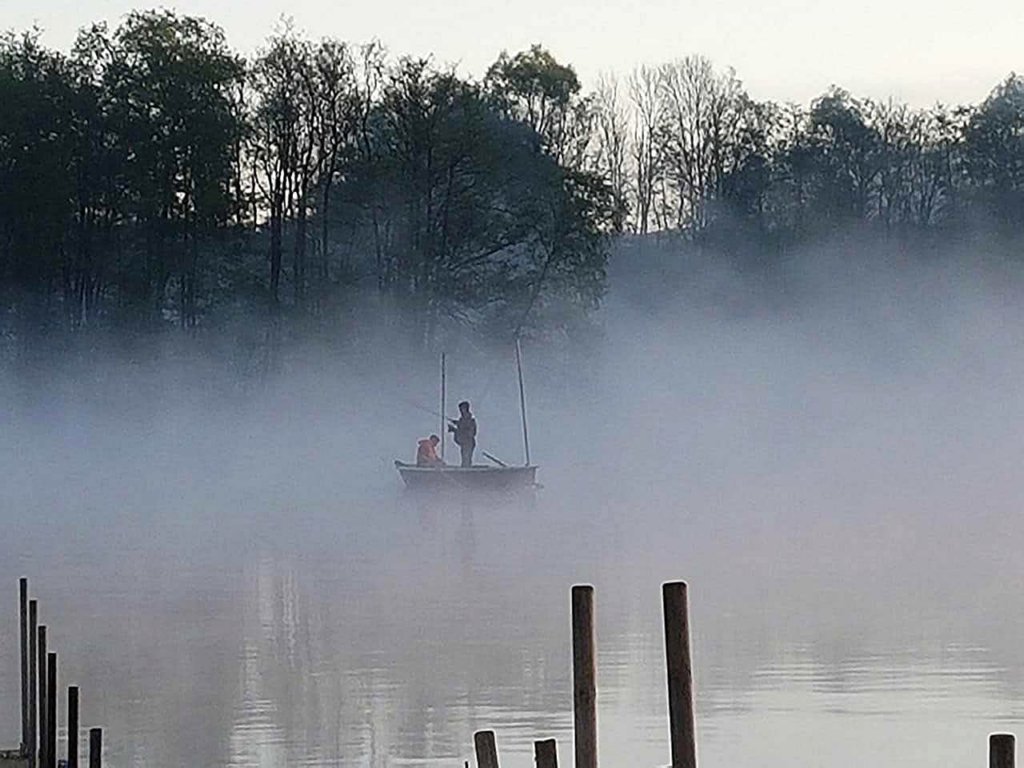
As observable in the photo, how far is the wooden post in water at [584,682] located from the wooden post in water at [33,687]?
3503mm

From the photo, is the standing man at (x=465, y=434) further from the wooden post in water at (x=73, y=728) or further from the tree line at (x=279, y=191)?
the wooden post in water at (x=73, y=728)

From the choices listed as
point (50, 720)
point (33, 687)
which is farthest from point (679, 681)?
point (33, 687)

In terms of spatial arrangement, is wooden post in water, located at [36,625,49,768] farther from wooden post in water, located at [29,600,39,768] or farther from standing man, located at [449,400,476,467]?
standing man, located at [449,400,476,467]

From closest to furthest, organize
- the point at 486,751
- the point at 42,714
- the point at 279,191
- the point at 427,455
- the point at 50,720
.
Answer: the point at 486,751 → the point at 50,720 → the point at 42,714 → the point at 427,455 → the point at 279,191

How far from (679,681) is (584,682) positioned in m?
0.81

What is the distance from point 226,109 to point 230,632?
28.6 metres

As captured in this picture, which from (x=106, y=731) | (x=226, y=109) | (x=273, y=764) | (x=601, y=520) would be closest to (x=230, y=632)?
(x=106, y=731)

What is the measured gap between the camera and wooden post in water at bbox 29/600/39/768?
38.3ft

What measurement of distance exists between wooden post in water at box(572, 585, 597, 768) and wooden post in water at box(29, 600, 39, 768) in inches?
138

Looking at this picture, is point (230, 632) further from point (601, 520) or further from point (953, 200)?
point (953, 200)

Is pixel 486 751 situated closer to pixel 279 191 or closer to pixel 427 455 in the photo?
pixel 427 455

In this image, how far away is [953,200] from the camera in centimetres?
5703

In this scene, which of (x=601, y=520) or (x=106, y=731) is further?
(x=601, y=520)

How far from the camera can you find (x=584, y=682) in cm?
895
